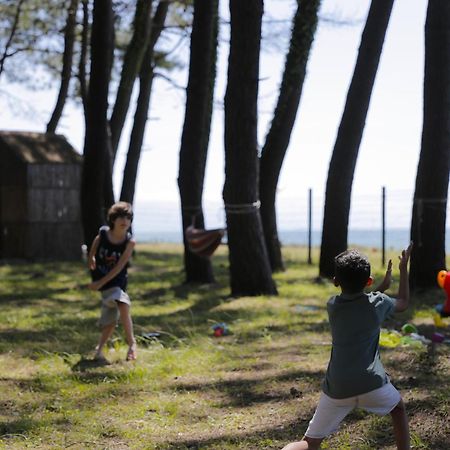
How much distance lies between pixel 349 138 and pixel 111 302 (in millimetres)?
6754

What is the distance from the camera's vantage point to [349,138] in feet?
41.6

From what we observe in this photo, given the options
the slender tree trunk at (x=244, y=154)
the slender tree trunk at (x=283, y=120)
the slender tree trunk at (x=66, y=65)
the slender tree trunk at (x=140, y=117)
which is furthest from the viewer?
the slender tree trunk at (x=66, y=65)

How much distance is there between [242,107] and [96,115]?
13.1ft

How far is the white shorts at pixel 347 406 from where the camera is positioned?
3.75 m

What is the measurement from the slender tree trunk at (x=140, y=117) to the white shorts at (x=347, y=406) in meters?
14.9

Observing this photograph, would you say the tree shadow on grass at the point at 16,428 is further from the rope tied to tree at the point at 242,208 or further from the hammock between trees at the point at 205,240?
the rope tied to tree at the point at 242,208

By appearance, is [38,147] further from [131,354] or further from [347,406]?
[347,406]

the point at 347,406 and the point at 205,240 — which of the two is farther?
the point at 205,240

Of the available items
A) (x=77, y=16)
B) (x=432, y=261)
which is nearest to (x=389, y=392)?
(x=432, y=261)

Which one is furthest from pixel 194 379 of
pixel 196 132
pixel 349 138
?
pixel 349 138

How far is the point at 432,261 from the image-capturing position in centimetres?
1049

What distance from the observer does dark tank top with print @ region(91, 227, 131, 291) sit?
698 centimetres

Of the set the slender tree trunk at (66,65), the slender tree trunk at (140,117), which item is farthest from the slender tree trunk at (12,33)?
the slender tree trunk at (140,117)

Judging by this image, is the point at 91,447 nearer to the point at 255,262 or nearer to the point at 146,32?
the point at 255,262
